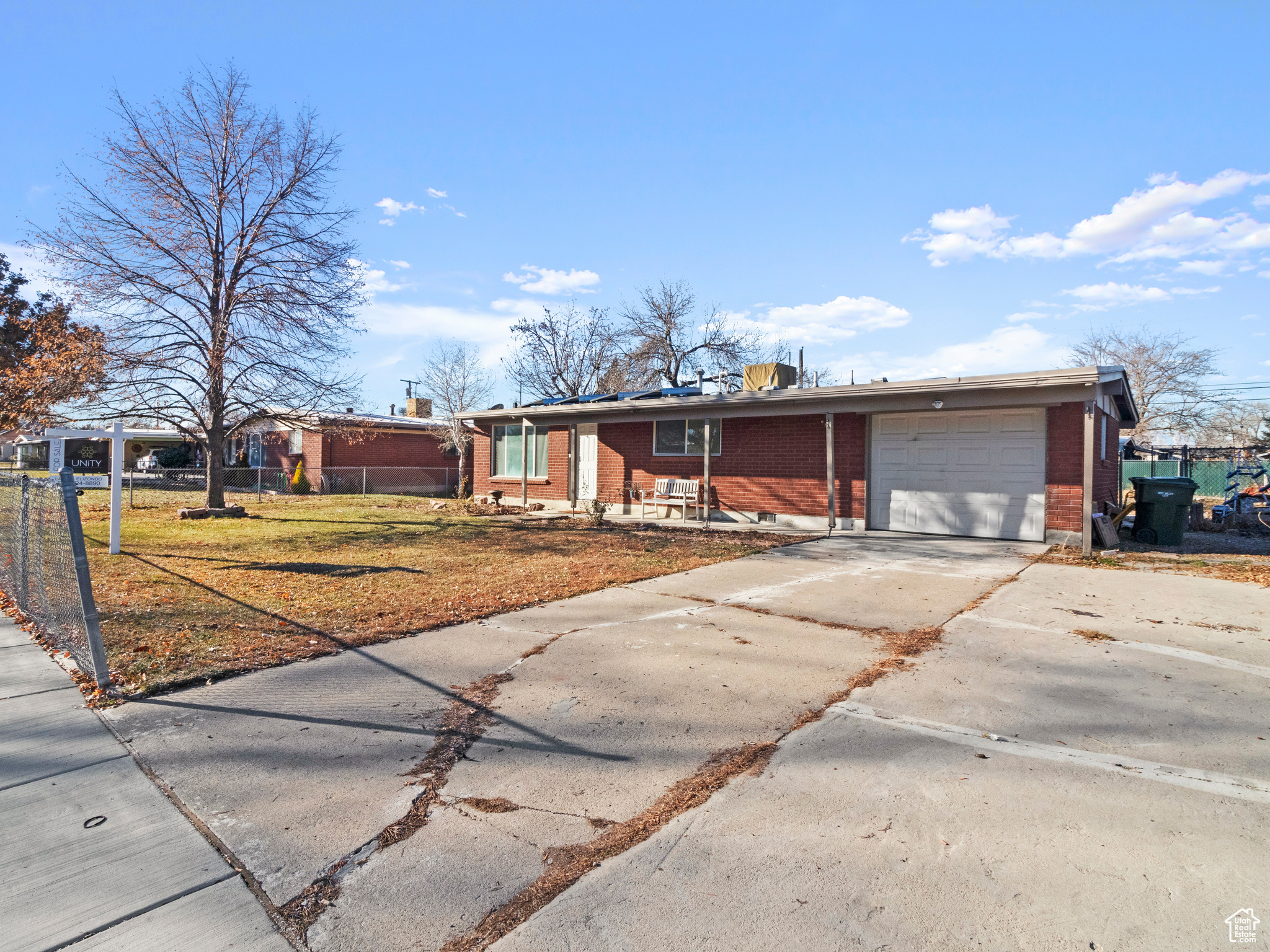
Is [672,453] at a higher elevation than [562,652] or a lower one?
higher

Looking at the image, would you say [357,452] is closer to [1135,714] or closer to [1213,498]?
[1135,714]

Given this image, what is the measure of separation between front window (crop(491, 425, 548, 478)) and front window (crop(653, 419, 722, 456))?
13.2 ft

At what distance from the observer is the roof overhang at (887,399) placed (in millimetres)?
10539

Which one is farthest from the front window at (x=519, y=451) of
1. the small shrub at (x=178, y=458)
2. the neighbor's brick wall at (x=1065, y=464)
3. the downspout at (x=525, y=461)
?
the small shrub at (x=178, y=458)

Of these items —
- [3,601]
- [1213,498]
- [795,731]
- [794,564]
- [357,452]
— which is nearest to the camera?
[795,731]

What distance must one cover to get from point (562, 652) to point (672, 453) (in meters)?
11.5

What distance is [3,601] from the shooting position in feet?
24.0

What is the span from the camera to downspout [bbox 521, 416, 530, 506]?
61.0 ft

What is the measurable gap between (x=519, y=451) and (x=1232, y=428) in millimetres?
40335

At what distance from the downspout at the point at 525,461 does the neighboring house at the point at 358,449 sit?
26.0ft

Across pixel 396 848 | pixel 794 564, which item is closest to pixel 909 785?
pixel 396 848

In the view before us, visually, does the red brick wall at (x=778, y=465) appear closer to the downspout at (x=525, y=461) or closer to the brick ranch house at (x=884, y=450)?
the brick ranch house at (x=884, y=450)

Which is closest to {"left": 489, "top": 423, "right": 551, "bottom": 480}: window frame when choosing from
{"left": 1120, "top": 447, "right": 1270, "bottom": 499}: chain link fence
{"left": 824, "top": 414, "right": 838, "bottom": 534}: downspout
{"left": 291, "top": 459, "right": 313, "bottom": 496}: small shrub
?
{"left": 824, "top": 414, "right": 838, "bottom": 534}: downspout

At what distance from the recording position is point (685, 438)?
16.1m
